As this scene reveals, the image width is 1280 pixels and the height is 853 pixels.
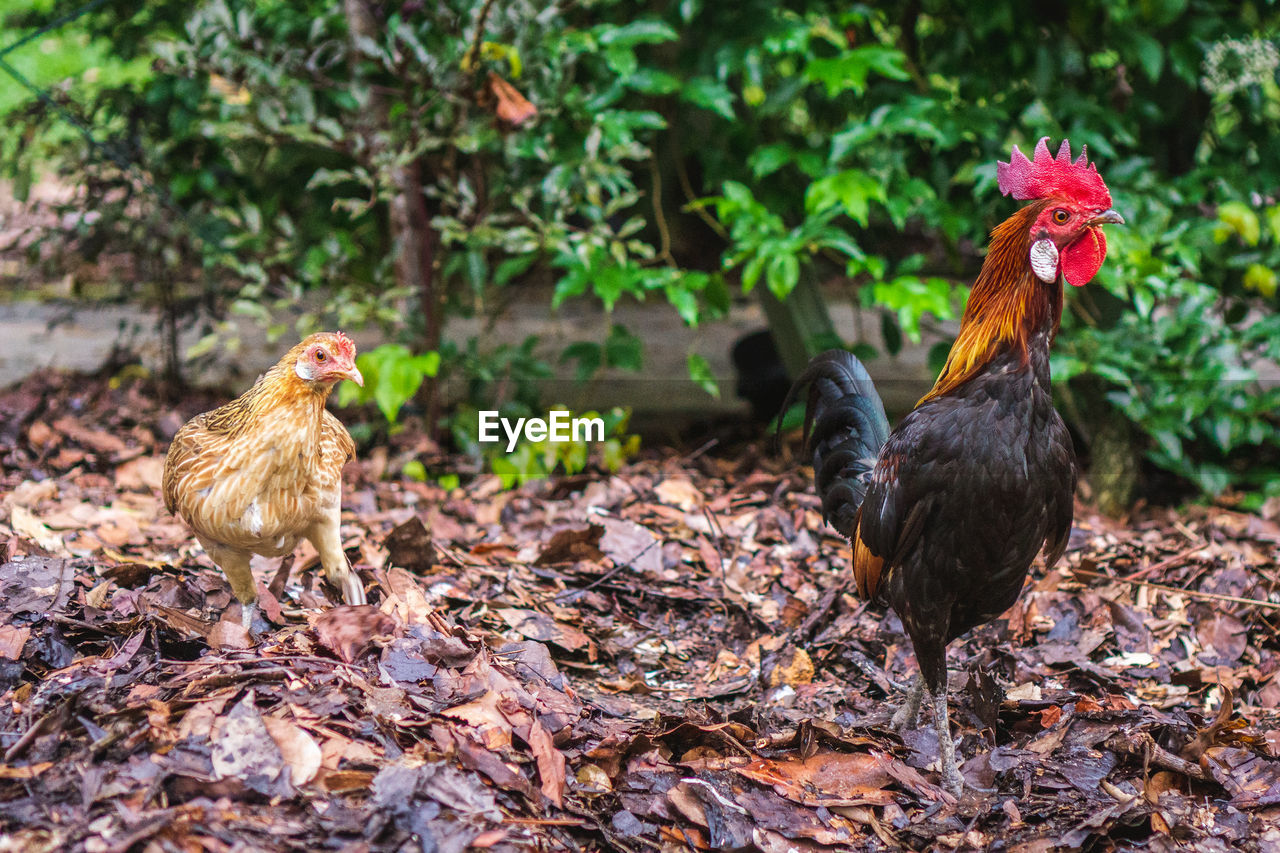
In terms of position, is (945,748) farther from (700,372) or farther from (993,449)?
(700,372)

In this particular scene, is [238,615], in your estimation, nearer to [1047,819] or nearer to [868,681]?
[868,681]

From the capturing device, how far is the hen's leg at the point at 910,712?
300 cm

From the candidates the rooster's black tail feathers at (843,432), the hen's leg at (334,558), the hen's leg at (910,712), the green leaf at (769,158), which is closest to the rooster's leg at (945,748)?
the hen's leg at (910,712)

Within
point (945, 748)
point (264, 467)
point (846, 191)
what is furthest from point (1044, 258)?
point (264, 467)

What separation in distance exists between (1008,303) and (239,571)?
215cm

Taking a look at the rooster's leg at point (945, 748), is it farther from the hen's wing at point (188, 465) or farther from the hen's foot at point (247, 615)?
the hen's wing at point (188, 465)

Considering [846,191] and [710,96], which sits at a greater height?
[710,96]

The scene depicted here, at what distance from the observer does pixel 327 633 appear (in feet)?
8.42

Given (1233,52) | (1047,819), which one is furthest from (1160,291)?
(1047,819)

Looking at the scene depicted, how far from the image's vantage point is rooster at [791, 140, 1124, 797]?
2.60m

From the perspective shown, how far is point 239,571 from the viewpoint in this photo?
108 inches

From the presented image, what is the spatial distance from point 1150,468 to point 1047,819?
3994 mm

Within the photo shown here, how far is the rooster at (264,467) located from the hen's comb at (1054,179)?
1.79 meters

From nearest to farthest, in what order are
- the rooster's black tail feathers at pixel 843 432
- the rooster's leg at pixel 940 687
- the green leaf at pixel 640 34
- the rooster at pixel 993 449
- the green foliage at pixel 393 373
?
the rooster at pixel 993 449 → the rooster's leg at pixel 940 687 → the rooster's black tail feathers at pixel 843 432 → the green leaf at pixel 640 34 → the green foliage at pixel 393 373
